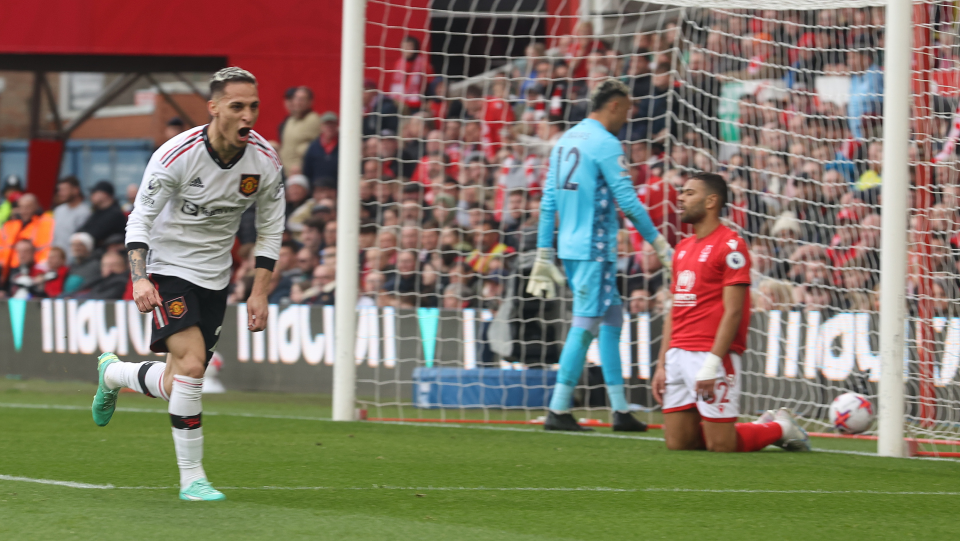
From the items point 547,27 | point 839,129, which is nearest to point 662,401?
point 839,129

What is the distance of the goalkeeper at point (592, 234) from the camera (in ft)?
23.6

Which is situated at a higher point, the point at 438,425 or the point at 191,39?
the point at 191,39

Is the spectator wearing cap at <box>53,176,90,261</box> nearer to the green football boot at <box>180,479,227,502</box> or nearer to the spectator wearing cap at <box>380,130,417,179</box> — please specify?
the spectator wearing cap at <box>380,130,417,179</box>

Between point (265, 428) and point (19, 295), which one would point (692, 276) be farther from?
point (19, 295)

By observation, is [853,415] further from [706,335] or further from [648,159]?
[648,159]

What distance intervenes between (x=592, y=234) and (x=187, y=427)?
3.41m

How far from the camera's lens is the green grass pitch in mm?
4062

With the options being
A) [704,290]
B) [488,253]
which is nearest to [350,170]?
[488,253]

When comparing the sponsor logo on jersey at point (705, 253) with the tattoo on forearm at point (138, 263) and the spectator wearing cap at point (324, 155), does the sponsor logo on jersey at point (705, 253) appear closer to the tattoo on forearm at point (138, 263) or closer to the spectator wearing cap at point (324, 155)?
the tattoo on forearm at point (138, 263)

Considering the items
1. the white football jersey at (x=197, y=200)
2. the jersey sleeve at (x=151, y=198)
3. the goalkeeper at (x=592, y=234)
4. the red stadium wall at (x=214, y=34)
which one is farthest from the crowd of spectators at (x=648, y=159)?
the red stadium wall at (x=214, y=34)

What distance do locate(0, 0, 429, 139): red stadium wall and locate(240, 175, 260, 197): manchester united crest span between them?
33.9 feet

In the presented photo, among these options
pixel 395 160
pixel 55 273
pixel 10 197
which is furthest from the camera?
pixel 10 197

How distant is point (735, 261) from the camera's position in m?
6.10

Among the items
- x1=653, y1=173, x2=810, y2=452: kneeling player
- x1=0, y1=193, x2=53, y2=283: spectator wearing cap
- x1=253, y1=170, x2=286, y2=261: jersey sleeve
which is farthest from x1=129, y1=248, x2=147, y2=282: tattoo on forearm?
x1=0, y1=193, x2=53, y2=283: spectator wearing cap
